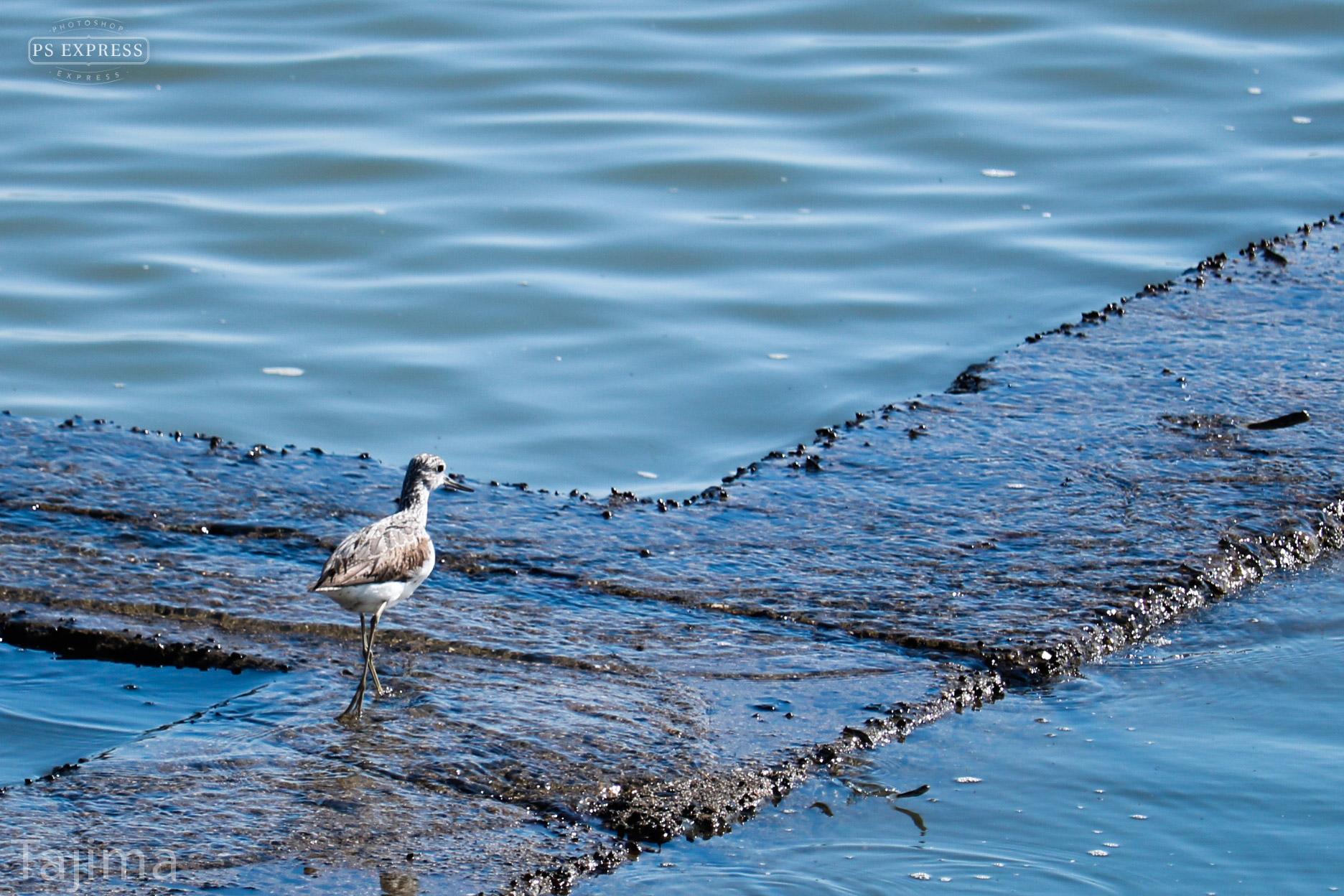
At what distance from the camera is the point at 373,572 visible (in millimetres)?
4695

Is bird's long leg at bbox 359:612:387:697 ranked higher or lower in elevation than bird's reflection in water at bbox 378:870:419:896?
higher

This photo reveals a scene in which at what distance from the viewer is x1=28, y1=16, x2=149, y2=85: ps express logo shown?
12977mm

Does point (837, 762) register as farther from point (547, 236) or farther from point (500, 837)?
point (547, 236)

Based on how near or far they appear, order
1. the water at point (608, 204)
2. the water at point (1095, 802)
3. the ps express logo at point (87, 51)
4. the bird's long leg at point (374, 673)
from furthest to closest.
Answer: the ps express logo at point (87, 51), the water at point (608, 204), the bird's long leg at point (374, 673), the water at point (1095, 802)

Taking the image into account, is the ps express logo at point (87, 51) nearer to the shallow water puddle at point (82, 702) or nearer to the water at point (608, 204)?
the water at point (608, 204)

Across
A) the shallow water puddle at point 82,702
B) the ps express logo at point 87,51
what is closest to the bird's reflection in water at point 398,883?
the shallow water puddle at point 82,702

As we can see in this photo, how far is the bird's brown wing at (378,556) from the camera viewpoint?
466 cm

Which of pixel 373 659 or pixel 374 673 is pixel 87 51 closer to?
pixel 373 659

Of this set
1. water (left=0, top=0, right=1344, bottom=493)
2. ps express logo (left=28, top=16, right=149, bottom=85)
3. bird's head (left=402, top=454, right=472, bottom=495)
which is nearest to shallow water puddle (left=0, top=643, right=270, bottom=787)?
bird's head (left=402, top=454, right=472, bottom=495)

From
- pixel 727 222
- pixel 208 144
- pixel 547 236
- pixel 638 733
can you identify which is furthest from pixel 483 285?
pixel 638 733

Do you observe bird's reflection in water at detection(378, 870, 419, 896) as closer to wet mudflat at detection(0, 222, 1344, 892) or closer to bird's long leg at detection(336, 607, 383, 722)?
wet mudflat at detection(0, 222, 1344, 892)

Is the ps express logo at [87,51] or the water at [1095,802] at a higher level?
the ps express logo at [87,51]

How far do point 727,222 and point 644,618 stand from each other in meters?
5.51

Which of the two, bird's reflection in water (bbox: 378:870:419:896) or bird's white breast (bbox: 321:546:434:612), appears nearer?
bird's reflection in water (bbox: 378:870:419:896)
